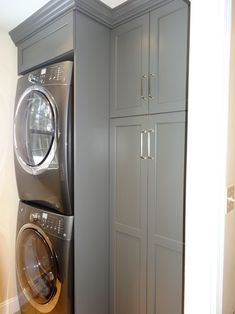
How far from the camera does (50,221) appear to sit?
5.04ft

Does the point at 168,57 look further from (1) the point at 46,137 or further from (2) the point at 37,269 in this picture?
(2) the point at 37,269

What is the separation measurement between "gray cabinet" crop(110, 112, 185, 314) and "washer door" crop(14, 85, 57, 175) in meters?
0.44

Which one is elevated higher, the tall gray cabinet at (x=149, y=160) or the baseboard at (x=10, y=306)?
the tall gray cabinet at (x=149, y=160)

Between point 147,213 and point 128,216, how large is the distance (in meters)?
0.16

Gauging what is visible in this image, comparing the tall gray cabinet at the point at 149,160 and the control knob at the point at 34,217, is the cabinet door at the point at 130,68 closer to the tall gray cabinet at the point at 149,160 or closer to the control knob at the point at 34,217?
the tall gray cabinet at the point at 149,160

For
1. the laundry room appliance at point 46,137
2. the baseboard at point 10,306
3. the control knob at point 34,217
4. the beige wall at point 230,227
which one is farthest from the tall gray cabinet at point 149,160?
the baseboard at point 10,306

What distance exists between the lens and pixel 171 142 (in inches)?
52.9

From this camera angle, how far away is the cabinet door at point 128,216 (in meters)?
1.51

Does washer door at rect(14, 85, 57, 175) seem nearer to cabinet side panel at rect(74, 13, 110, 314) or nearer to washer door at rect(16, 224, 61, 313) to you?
cabinet side panel at rect(74, 13, 110, 314)

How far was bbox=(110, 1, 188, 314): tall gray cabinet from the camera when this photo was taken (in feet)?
4.32

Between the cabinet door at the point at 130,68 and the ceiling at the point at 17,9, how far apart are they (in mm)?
203

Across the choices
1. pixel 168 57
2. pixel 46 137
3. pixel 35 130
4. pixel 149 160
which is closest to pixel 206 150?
pixel 149 160

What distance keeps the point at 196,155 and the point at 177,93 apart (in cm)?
55

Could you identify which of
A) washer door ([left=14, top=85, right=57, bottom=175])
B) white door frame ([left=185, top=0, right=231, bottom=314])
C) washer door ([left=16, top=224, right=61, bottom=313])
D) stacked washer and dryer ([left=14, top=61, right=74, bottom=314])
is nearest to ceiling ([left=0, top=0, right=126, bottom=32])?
stacked washer and dryer ([left=14, top=61, right=74, bottom=314])
